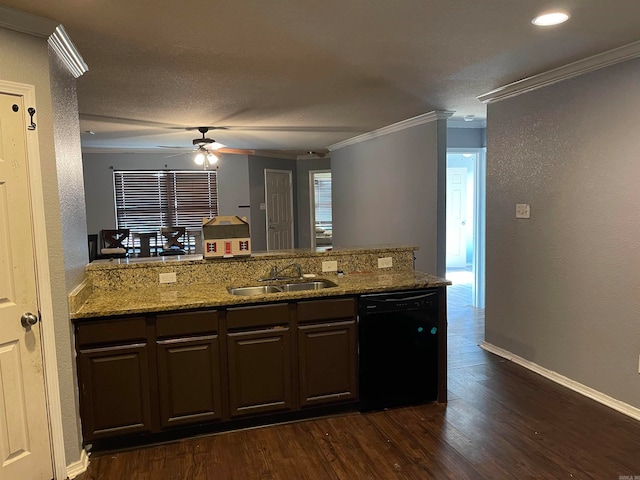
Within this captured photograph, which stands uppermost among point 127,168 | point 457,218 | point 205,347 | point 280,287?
point 127,168

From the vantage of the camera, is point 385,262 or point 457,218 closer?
point 385,262

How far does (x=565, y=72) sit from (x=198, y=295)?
2.98m

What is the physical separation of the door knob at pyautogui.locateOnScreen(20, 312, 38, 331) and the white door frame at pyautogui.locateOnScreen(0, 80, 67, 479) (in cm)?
4

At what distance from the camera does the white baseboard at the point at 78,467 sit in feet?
7.92

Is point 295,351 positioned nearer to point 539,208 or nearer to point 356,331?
point 356,331

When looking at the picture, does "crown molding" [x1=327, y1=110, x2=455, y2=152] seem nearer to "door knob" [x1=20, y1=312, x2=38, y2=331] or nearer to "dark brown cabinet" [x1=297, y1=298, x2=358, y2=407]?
"dark brown cabinet" [x1=297, y1=298, x2=358, y2=407]

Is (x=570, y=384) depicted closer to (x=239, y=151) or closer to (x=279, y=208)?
(x=239, y=151)

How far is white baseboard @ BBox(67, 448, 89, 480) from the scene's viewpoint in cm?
241

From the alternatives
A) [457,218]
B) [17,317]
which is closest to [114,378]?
[17,317]

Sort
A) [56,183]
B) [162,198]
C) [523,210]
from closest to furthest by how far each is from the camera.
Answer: [56,183] → [523,210] → [162,198]

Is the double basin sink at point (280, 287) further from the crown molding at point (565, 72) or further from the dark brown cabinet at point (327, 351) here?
the crown molding at point (565, 72)

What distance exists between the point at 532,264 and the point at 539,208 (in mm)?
465

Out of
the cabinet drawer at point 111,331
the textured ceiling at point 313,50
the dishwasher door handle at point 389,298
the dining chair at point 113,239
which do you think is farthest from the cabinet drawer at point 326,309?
the dining chair at point 113,239

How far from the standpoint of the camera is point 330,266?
3.55 meters
